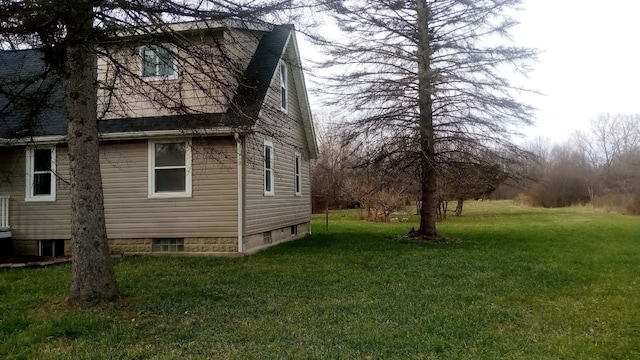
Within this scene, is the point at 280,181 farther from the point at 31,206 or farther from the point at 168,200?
the point at 31,206

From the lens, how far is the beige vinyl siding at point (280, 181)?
1076cm

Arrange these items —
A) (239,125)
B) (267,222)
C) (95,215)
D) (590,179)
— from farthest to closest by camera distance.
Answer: (590,179) < (267,222) < (239,125) < (95,215)

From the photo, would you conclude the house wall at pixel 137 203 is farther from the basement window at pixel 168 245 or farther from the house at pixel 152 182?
the basement window at pixel 168 245

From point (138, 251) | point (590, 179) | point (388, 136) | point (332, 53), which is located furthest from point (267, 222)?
point (590, 179)

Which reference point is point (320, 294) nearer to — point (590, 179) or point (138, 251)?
point (138, 251)

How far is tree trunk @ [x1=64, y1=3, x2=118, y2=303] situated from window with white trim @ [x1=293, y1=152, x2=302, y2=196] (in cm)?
910

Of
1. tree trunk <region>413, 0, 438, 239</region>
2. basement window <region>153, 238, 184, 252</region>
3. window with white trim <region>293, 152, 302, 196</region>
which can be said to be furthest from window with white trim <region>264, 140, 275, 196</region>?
tree trunk <region>413, 0, 438, 239</region>

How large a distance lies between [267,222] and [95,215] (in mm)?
6395

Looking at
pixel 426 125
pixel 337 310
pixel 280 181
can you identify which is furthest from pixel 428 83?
pixel 337 310

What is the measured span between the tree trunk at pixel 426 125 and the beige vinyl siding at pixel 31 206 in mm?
9576

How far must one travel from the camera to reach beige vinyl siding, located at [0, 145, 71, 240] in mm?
11312

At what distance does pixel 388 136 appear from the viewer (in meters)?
13.3

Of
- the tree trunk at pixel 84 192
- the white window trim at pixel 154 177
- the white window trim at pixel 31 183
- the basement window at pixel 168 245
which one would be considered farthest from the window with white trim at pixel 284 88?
the tree trunk at pixel 84 192

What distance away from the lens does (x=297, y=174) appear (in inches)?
597
